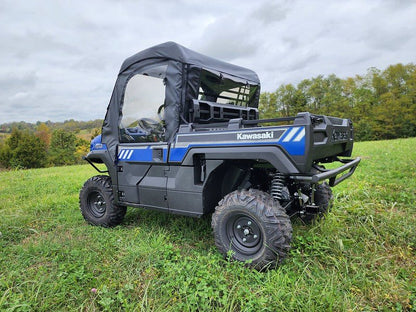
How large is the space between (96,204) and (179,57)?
8.45 ft

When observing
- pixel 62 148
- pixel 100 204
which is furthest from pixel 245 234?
pixel 62 148

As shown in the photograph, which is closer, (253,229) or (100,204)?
(253,229)

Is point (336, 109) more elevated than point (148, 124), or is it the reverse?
point (336, 109)

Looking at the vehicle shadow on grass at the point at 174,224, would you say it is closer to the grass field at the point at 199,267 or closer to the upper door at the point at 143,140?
the grass field at the point at 199,267

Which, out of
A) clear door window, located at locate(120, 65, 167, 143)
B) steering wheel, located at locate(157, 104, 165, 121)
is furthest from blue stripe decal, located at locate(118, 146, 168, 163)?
steering wheel, located at locate(157, 104, 165, 121)

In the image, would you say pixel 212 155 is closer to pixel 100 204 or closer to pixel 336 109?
pixel 100 204

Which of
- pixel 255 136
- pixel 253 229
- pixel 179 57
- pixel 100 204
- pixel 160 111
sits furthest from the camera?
pixel 100 204

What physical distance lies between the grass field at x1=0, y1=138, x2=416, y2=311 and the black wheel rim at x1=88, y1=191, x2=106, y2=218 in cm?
28

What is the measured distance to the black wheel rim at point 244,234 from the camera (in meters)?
2.80

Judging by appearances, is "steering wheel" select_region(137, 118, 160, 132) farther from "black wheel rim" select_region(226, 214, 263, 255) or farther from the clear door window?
"black wheel rim" select_region(226, 214, 263, 255)

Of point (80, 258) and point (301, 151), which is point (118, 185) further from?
point (301, 151)

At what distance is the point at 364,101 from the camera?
3741 cm

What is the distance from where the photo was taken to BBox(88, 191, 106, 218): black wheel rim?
432 cm

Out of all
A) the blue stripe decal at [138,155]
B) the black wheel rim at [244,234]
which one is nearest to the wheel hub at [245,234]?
the black wheel rim at [244,234]
